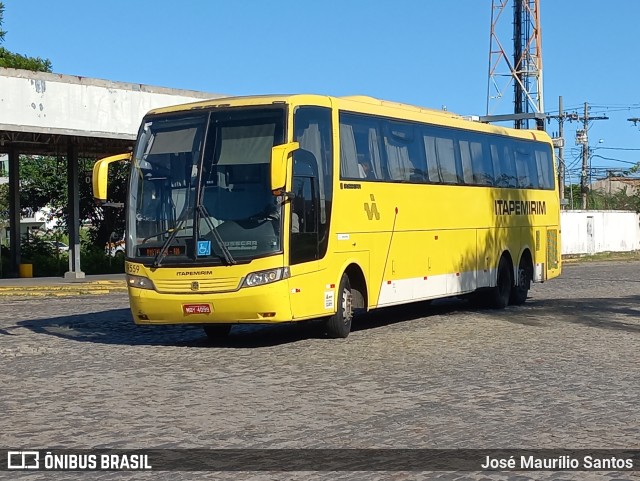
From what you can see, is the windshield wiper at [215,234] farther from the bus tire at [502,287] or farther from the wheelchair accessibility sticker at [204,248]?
the bus tire at [502,287]

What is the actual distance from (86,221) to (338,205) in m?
43.2

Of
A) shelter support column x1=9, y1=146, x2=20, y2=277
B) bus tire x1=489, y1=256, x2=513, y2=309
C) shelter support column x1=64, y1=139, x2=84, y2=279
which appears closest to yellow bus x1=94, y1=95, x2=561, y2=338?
bus tire x1=489, y1=256, x2=513, y2=309

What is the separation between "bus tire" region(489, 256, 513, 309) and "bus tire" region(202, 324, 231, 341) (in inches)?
285

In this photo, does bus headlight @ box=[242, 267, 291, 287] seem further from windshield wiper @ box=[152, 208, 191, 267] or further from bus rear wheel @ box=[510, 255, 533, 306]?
bus rear wheel @ box=[510, 255, 533, 306]

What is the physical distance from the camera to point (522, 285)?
958 inches

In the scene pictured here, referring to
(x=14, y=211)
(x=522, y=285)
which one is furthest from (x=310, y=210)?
(x=14, y=211)

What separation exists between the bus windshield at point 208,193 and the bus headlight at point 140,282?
0.89 ft

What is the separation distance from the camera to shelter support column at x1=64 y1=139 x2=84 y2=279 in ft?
125

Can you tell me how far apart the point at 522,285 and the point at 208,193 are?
10644 millimetres

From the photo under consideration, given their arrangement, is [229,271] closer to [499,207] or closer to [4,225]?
[499,207]

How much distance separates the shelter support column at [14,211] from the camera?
4147cm

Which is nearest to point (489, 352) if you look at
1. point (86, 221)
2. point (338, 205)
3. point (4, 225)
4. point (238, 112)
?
point (338, 205)

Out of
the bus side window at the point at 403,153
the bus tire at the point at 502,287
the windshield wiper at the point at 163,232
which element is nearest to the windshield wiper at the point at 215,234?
the windshield wiper at the point at 163,232

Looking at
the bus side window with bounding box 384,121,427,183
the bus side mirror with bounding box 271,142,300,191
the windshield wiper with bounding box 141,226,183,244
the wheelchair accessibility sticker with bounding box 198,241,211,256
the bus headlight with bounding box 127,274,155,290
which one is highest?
the bus side window with bounding box 384,121,427,183
